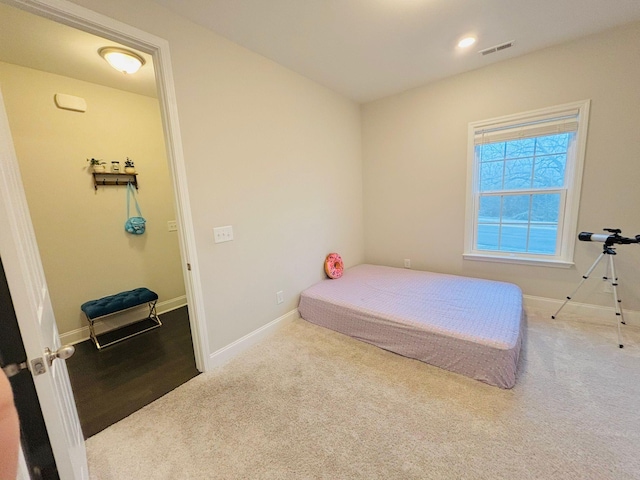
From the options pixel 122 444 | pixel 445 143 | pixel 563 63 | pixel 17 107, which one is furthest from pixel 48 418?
pixel 563 63

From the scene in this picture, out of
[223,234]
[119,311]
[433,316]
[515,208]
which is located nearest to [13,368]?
[223,234]

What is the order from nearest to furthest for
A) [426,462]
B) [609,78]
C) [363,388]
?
[426,462], [363,388], [609,78]

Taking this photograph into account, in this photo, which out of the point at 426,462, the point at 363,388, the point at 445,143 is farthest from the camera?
the point at 445,143

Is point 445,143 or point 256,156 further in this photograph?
point 445,143

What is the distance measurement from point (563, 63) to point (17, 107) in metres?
4.83

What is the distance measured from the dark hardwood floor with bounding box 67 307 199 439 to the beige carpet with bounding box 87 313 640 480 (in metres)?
0.15

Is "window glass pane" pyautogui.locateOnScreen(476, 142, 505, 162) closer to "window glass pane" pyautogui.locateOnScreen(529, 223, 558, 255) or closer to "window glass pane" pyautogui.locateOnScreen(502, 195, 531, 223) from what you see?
"window glass pane" pyautogui.locateOnScreen(502, 195, 531, 223)

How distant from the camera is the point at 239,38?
6.71ft

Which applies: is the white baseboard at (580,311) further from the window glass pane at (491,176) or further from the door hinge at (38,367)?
the door hinge at (38,367)

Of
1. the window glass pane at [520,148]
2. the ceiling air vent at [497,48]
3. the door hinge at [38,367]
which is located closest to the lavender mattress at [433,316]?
the window glass pane at [520,148]

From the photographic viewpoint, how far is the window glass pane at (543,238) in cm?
268

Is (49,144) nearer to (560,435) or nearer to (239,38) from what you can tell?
(239,38)

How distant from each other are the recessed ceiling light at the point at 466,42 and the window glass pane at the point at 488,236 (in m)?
1.81

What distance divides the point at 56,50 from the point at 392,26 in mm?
2613
